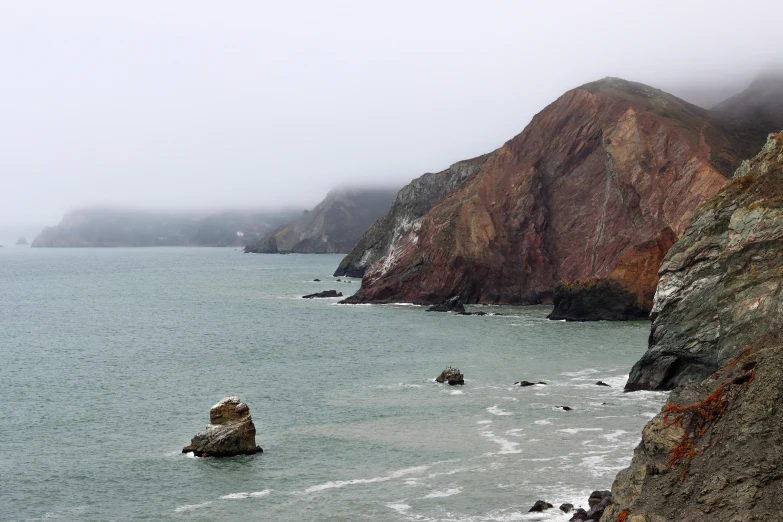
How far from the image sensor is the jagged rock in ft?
384

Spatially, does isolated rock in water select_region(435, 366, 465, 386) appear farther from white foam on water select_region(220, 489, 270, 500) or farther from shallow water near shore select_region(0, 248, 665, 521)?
white foam on water select_region(220, 489, 270, 500)

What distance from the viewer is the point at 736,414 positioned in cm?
2073

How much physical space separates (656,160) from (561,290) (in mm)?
30678

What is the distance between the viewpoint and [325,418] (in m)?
51.2

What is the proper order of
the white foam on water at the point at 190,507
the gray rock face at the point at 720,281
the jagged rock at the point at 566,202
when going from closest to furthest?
the white foam on water at the point at 190,507 → the gray rock face at the point at 720,281 → the jagged rock at the point at 566,202

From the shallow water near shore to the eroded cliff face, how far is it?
24091 millimetres

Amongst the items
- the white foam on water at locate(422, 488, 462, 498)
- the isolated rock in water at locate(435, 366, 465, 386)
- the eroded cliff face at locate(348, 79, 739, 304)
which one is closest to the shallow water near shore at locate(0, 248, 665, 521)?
the white foam on water at locate(422, 488, 462, 498)

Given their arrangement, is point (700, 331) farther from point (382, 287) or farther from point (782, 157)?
point (382, 287)

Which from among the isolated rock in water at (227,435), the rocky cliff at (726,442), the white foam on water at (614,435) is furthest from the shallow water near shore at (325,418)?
the rocky cliff at (726,442)

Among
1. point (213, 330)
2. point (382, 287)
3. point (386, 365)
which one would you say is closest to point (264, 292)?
point (382, 287)

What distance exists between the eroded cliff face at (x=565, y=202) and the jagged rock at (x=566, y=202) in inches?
7.1

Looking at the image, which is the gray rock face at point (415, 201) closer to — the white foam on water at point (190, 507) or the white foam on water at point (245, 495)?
the white foam on water at point (245, 495)

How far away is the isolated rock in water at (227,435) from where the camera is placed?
42.5 meters

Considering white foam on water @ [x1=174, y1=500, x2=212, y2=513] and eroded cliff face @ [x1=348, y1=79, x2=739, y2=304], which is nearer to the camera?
white foam on water @ [x1=174, y1=500, x2=212, y2=513]
